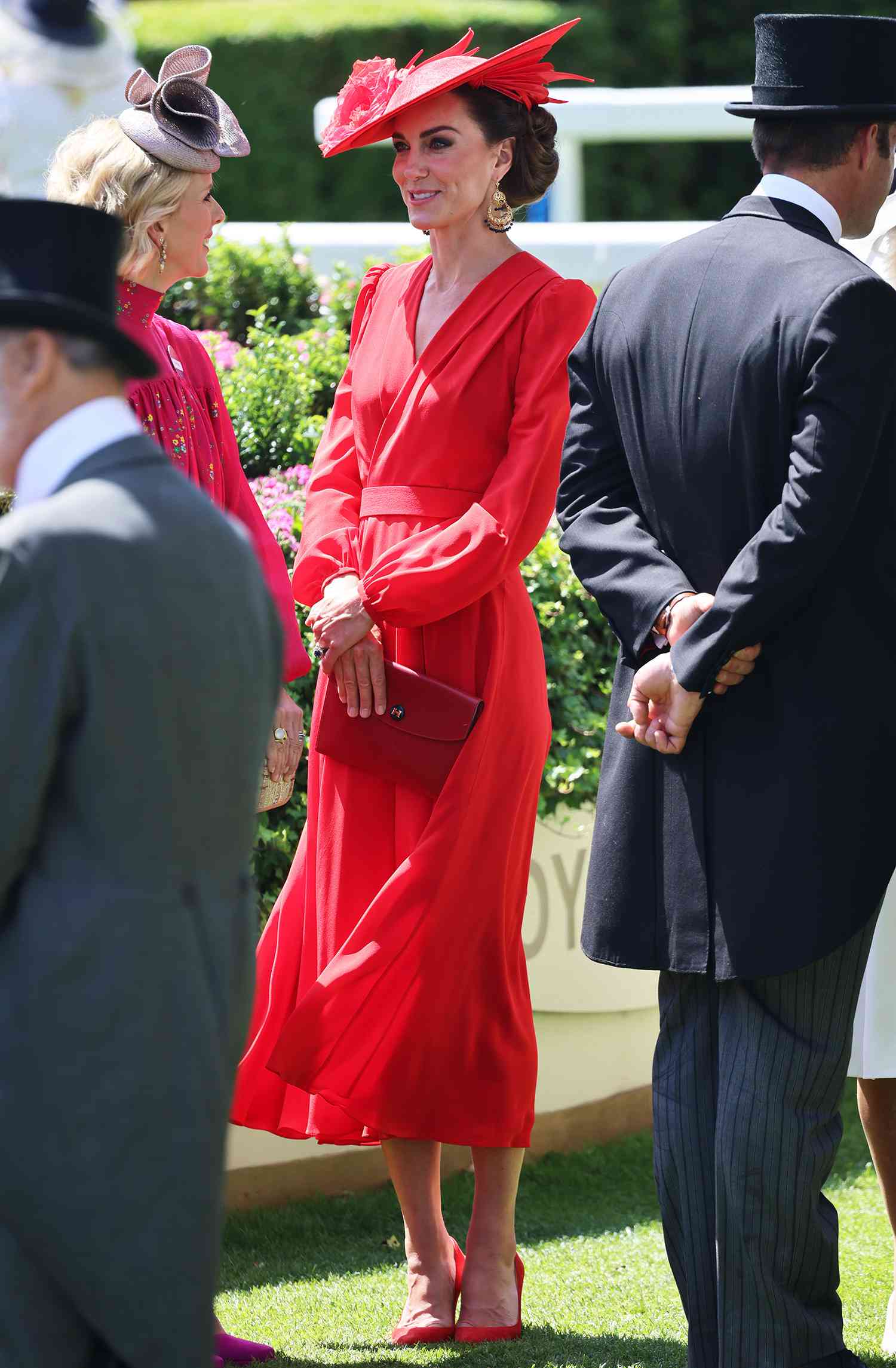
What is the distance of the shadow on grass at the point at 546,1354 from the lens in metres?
3.45

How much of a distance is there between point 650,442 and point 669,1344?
1.76 meters

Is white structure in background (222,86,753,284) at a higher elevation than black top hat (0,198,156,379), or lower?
lower

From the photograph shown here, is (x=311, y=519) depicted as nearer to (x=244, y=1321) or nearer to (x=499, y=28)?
(x=244, y=1321)

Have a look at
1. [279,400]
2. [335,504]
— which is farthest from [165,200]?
[279,400]

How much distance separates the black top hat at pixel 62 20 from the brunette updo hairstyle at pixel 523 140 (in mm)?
8064

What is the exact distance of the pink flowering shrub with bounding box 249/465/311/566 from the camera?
4629mm

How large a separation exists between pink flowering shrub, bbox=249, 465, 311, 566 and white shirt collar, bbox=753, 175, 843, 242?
5.65 feet

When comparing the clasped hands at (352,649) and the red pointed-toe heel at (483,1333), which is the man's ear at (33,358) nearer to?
the clasped hands at (352,649)

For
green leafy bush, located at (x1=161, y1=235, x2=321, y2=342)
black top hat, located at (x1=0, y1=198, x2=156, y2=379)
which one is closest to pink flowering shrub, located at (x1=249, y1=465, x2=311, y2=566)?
green leafy bush, located at (x1=161, y1=235, x2=321, y2=342)

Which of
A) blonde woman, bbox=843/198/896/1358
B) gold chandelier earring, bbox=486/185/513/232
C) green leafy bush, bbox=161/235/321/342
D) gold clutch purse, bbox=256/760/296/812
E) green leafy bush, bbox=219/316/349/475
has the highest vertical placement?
gold chandelier earring, bbox=486/185/513/232

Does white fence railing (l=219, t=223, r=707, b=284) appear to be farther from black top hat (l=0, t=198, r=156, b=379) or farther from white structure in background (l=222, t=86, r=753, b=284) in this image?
black top hat (l=0, t=198, r=156, b=379)

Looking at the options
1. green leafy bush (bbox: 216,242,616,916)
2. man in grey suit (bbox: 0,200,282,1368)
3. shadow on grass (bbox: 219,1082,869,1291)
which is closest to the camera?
man in grey suit (bbox: 0,200,282,1368)

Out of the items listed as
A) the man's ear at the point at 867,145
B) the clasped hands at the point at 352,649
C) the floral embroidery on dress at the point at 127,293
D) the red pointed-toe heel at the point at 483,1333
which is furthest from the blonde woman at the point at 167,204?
the man's ear at the point at 867,145

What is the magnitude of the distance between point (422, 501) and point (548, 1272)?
1.72 m
